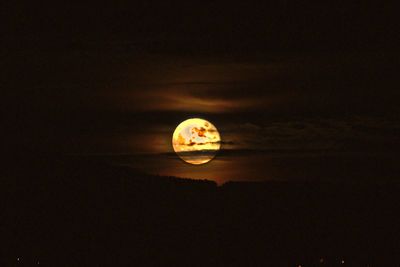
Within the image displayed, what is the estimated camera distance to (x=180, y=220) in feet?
115

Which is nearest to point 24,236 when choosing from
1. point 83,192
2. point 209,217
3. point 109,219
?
point 109,219

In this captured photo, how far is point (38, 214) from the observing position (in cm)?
3209

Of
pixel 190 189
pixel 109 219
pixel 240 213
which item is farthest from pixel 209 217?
pixel 190 189

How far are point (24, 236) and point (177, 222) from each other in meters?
11.6

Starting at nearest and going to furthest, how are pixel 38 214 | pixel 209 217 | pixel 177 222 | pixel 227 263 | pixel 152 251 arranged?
pixel 227 263 < pixel 152 251 < pixel 38 214 < pixel 177 222 < pixel 209 217

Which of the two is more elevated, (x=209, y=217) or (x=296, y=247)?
(x=209, y=217)

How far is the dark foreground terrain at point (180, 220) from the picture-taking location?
2214 cm

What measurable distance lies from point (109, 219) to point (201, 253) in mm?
11208

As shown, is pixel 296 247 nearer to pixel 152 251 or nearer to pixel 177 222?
pixel 152 251

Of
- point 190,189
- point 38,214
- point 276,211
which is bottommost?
point 38,214

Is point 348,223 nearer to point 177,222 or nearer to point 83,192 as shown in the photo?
point 177,222

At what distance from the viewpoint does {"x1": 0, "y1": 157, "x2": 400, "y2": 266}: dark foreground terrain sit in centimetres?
2214

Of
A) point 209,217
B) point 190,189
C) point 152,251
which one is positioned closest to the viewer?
→ point 152,251

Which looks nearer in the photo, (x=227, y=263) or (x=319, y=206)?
(x=227, y=263)
